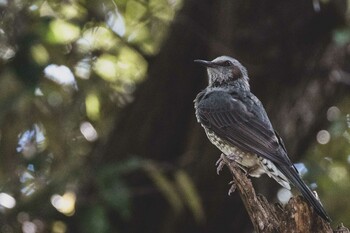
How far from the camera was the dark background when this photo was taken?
24.2 feet

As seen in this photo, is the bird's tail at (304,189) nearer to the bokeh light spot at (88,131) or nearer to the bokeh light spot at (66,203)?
the bokeh light spot at (66,203)

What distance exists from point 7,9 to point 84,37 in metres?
0.74

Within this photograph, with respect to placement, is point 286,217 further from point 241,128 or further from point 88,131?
point 88,131

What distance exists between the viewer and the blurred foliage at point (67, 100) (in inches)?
283

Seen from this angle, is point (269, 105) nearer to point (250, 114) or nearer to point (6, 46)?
point (250, 114)

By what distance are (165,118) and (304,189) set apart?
237cm

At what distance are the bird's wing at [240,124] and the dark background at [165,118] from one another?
84cm

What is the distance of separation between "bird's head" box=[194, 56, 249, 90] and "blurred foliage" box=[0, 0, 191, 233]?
796mm

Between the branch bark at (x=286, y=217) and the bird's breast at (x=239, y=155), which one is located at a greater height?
the branch bark at (x=286, y=217)

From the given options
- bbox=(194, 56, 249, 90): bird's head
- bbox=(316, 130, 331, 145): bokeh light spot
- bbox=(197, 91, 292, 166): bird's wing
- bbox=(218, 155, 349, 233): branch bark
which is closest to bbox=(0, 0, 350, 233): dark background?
bbox=(316, 130, 331, 145): bokeh light spot

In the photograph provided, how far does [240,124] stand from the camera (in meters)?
6.33

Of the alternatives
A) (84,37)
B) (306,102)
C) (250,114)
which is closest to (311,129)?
(306,102)

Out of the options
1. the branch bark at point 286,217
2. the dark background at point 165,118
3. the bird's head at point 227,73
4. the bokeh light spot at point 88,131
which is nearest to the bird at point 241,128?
the bird's head at point 227,73

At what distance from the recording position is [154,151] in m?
7.71
